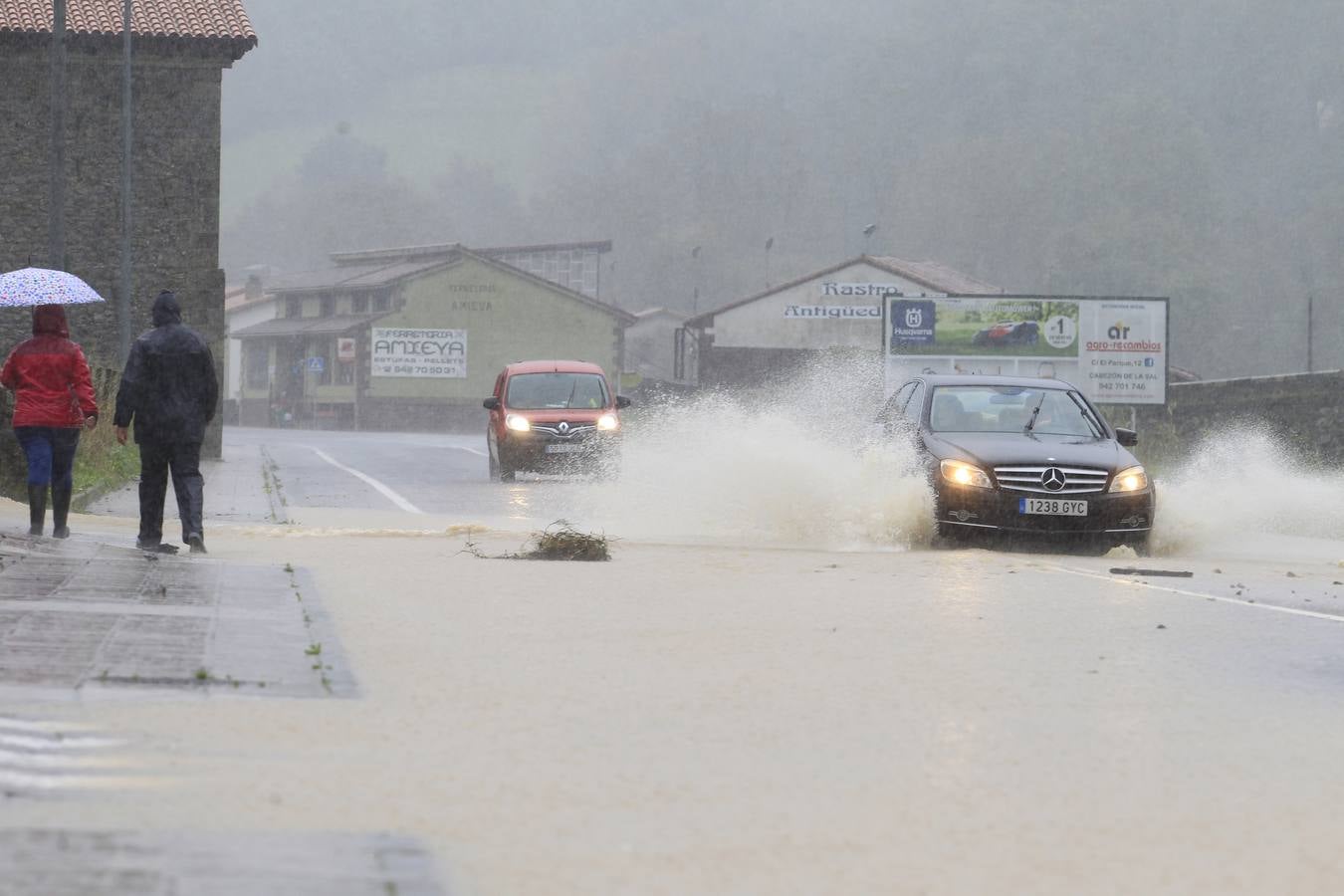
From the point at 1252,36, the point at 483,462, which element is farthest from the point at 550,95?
the point at 483,462

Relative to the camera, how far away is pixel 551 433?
28.7 meters

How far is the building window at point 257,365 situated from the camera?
9836 cm

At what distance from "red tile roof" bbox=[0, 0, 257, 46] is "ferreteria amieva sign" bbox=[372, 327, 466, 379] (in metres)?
50.0

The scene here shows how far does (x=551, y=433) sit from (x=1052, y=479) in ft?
46.2

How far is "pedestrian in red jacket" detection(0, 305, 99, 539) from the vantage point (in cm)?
1413

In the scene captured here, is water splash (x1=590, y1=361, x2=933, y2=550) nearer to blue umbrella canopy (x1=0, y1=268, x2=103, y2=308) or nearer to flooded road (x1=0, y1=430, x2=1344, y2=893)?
flooded road (x1=0, y1=430, x2=1344, y2=893)

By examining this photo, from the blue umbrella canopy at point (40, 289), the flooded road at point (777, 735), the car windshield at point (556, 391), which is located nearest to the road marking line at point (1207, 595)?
the flooded road at point (777, 735)

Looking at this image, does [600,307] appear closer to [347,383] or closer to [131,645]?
[347,383]

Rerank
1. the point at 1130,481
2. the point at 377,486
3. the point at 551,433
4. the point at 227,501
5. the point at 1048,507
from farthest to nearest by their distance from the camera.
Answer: the point at 551,433 < the point at 377,486 < the point at 227,501 < the point at 1130,481 < the point at 1048,507

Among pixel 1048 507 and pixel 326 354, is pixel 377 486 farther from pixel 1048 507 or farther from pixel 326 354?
pixel 326 354

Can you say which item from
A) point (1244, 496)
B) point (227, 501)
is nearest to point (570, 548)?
point (227, 501)

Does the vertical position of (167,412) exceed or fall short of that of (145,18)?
it falls short

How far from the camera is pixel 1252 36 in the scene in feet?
416

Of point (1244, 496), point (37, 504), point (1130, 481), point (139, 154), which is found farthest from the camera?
point (139, 154)
